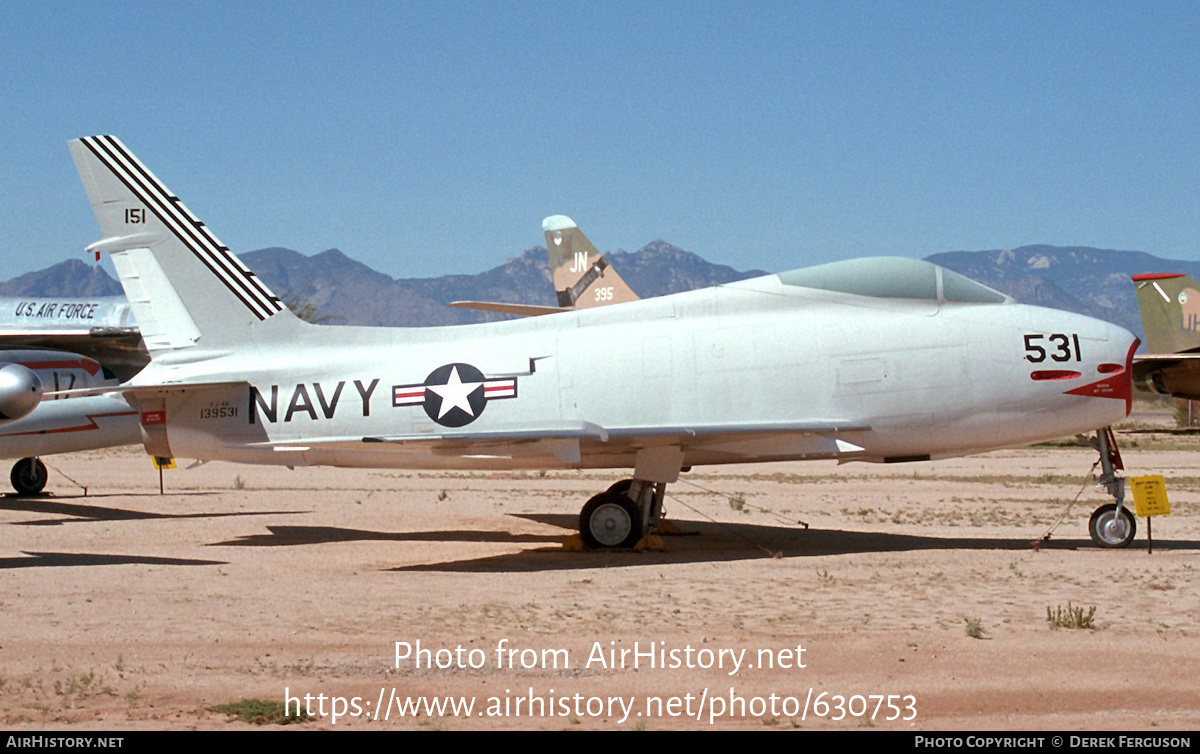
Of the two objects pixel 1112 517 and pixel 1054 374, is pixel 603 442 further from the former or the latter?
pixel 1112 517

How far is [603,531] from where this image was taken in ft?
49.2

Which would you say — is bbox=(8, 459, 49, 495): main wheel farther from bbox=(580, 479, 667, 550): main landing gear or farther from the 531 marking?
the 531 marking

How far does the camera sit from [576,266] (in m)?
33.4

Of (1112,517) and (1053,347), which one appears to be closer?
(1053,347)

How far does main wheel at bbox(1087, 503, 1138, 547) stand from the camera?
14.5 metres

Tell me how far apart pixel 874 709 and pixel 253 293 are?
38.6 feet

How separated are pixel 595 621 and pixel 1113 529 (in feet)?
27.0

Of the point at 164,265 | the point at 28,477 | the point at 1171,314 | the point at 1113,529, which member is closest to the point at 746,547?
the point at 1113,529

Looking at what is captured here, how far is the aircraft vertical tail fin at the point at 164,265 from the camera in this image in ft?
52.0

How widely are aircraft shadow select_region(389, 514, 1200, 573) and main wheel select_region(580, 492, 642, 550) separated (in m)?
0.15

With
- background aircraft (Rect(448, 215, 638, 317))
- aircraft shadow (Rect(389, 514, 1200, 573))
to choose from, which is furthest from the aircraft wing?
background aircraft (Rect(448, 215, 638, 317))

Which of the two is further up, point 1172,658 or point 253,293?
point 253,293
